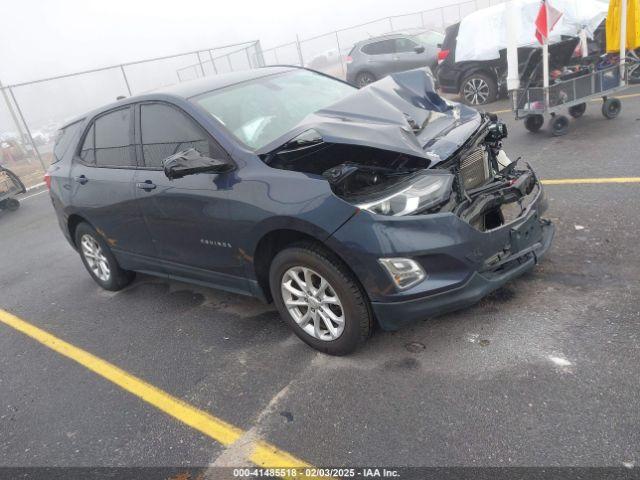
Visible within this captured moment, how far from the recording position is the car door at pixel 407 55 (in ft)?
43.2

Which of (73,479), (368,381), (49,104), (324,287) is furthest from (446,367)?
(49,104)

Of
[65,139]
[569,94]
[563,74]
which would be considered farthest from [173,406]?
[563,74]

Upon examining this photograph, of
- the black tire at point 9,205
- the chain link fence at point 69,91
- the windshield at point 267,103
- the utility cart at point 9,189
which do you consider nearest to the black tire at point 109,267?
the windshield at point 267,103

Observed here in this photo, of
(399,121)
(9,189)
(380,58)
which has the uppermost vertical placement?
(399,121)

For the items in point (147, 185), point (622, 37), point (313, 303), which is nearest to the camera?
point (313, 303)

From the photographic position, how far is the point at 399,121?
10.7 feet

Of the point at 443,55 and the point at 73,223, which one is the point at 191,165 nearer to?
the point at 73,223

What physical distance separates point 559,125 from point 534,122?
0.49m

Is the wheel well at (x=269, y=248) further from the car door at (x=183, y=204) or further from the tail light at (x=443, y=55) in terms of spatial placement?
the tail light at (x=443, y=55)

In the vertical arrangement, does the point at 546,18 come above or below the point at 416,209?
above

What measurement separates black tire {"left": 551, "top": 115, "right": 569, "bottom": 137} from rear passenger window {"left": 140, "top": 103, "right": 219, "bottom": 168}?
5568mm

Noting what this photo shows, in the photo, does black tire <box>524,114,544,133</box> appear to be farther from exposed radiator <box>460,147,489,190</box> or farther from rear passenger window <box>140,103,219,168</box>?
rear passenger window <box>140,103,219,168</box>

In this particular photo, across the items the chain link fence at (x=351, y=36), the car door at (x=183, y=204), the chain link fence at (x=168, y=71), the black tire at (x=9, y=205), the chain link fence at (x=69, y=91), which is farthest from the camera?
the chain link fence at (x=351, y=36)

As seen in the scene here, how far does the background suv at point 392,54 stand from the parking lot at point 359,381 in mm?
9519
